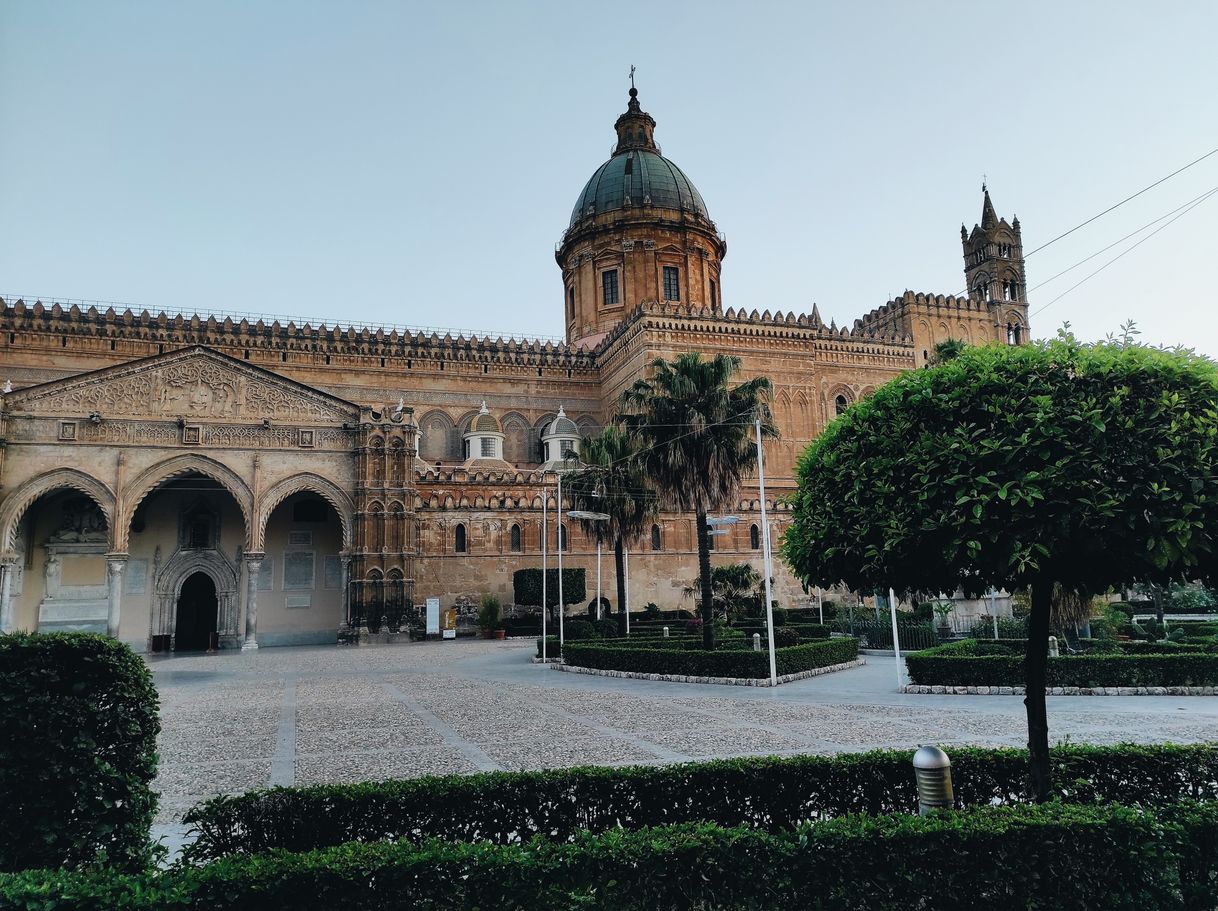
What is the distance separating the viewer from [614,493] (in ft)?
87.8

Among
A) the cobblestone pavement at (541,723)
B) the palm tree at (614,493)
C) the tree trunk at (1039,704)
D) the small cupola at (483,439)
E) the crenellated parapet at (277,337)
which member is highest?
the crenellated parapet at (277,337)

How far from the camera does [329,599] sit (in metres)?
34.2

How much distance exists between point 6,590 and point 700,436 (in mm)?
24775

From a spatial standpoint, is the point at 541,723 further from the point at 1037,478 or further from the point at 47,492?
the point at 47,492

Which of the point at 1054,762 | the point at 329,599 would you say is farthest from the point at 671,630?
the point at 1054,762

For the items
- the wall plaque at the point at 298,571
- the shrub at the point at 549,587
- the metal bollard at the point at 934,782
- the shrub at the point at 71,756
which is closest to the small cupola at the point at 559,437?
the shrub at the point at 549,587

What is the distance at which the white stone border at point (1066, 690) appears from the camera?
14742 mm

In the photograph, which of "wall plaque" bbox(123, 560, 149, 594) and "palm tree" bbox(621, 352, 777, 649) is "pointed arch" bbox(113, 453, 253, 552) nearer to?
"wall plaque" bbox(123, 560, 149, 594)

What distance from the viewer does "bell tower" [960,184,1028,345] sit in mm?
52750

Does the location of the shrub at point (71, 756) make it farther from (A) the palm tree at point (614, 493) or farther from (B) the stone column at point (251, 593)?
(B) the stone column at point (251, 593)

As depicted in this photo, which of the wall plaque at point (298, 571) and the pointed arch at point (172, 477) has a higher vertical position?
the pointed arch at point (172, 477)

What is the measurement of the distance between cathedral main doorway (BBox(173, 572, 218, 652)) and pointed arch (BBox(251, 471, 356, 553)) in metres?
3.67

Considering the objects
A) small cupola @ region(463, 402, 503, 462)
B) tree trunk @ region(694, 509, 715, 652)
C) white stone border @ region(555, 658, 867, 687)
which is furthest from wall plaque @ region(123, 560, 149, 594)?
tree trunk @ region(694, 509, 715, 652)

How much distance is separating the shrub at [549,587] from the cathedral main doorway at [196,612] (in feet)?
40.5
